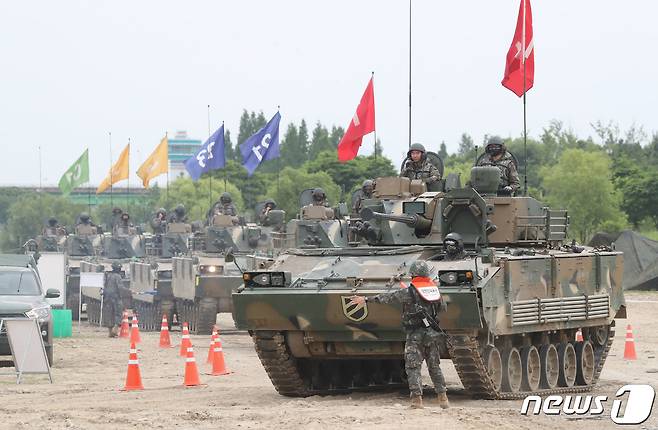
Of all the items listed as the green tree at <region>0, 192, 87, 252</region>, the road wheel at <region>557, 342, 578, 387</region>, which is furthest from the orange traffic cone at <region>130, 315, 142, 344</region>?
the green tree at <region>0, 192, 87, 252</region>

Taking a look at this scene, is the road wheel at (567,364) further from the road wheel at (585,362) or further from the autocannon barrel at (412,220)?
the autocannon barrel at (412,220)

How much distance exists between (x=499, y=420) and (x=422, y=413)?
0.79 m

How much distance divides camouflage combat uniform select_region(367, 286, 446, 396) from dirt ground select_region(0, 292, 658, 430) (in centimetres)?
40

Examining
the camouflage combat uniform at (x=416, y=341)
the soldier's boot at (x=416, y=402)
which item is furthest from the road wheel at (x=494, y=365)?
the soldier's boot at (x=416, y=402)

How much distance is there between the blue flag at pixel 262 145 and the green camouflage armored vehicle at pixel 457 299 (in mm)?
23645

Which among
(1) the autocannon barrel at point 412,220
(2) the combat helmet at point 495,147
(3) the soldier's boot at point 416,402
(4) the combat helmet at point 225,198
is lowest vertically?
(3) the soldier's boot at point 416,402

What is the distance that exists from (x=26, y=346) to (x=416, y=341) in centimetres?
632

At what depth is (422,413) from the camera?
1470 cm

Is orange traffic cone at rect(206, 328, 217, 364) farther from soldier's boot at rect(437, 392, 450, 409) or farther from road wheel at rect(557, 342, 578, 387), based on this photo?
soldier's boot at rect(437, 392, 450, 409)

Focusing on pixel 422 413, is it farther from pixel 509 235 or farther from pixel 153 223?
pixel 153 223

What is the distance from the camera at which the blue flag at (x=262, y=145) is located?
44.6m

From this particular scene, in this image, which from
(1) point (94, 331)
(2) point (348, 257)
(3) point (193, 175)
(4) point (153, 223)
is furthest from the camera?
(3) point (193, 175)

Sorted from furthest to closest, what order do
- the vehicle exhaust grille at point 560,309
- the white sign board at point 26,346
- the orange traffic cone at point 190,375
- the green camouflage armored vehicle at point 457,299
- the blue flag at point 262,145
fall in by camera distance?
the blue flag at point 262,145, the white sign board at point 26,346, the orange traffic cone at point 190,375, the vehicle exhaust grille at point 560,309, the green camouflage armored vehicle at point 457,299

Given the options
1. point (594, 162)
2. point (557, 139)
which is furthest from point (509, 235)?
point (557, 139)
